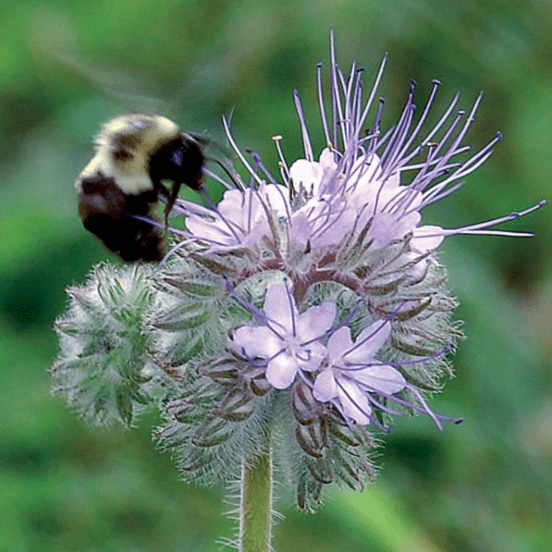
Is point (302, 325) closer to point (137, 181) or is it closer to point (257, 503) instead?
point (257, 503)

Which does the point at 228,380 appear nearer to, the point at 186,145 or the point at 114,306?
the point at 114,306

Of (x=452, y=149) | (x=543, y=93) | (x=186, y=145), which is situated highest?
(x=543, y=93)

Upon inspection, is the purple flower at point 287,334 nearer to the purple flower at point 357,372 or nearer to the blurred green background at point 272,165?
the purple flower at point 357,372

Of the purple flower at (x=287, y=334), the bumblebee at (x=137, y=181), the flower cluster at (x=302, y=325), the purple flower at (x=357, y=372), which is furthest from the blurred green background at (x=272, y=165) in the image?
the purple flower at (x=357, y=372)

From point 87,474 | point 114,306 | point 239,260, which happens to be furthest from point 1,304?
point 239,260

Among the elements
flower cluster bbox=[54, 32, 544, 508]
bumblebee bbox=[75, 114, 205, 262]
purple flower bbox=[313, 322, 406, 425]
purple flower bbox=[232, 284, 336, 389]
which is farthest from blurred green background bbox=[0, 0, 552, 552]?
purple flower bbox=[313, 322, 406, 425]

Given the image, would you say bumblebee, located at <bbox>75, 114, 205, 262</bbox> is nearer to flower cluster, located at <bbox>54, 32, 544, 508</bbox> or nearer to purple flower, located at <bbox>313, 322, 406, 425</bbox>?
flower cluster, located at <bbox>54, 32, 544, 508</bbox>

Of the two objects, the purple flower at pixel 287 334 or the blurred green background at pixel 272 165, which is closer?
the purple flower at pixel 287 334
